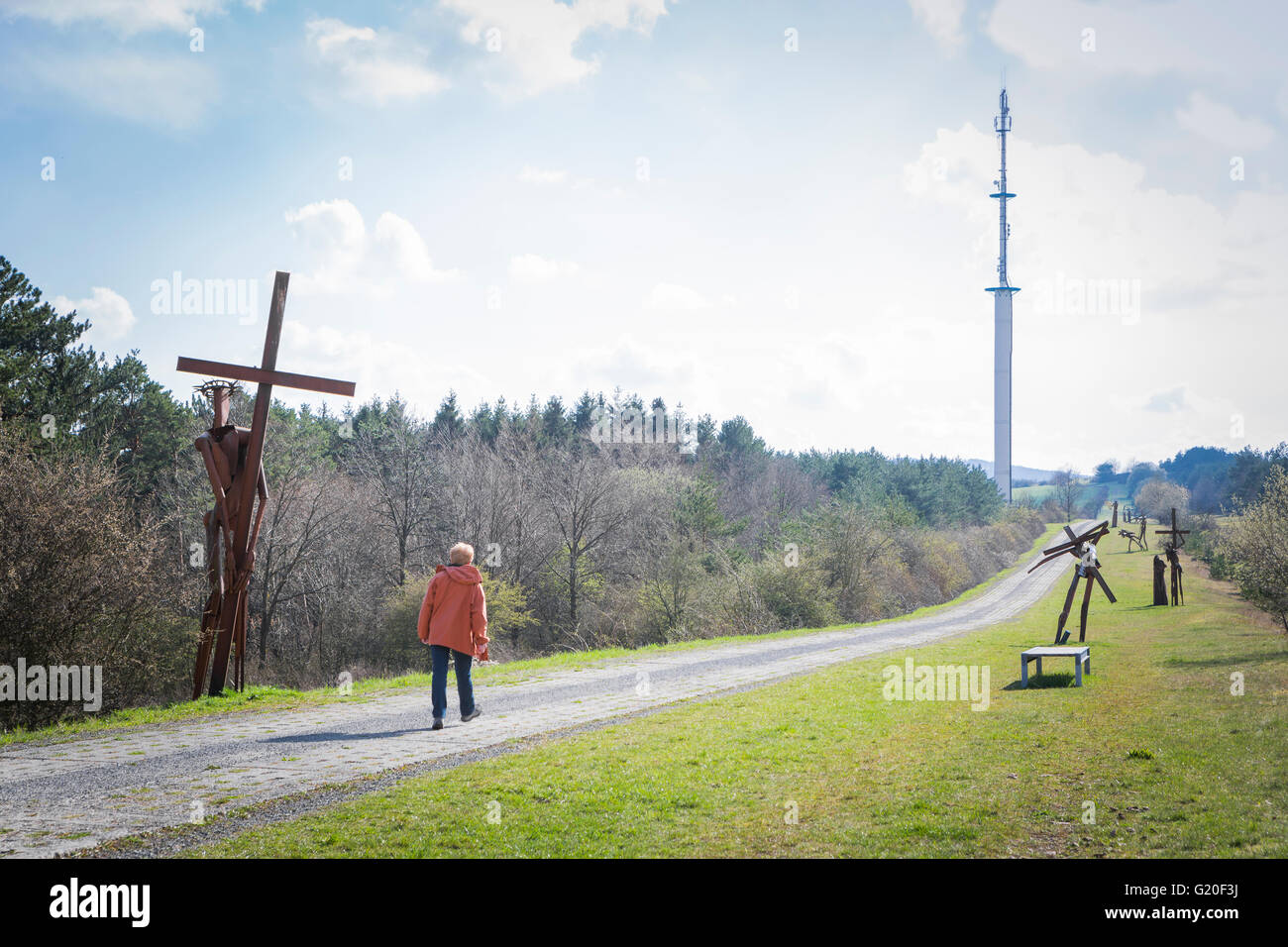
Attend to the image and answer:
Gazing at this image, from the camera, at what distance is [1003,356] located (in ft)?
404

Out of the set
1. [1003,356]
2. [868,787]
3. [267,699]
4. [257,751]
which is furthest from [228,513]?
[1003,356]

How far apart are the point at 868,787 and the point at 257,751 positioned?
19.1 feet

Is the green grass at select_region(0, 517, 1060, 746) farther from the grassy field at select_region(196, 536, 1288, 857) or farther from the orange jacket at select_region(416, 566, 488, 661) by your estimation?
the grassy field at select_region(196, 536, 1288, 857)

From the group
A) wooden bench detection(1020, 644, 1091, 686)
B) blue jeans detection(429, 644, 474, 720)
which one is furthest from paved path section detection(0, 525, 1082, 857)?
wooden bench detection(1020, 644, 1091, 686)

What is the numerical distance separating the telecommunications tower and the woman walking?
119167 mm

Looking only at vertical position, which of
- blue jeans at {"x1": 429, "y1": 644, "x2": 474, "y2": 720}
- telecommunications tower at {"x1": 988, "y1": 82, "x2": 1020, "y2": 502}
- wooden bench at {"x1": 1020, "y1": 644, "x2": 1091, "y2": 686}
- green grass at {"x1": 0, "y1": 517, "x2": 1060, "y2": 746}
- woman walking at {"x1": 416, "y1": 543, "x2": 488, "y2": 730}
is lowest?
green grass at {"x1": 0, "y1": 517, "x2": 1060, "y2": 746}

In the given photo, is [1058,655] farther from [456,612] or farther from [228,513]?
[228,513]

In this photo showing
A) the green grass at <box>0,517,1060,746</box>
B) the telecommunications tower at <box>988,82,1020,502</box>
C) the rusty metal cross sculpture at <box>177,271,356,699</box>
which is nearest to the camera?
the green grass at <box>0,517,1060,746</box>

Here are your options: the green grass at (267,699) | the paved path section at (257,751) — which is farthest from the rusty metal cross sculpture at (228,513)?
the paved path section at (257,751)

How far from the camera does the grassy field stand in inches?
225

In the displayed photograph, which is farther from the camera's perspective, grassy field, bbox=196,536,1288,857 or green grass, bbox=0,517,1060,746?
green grass, bbox=0,517,1060,746
